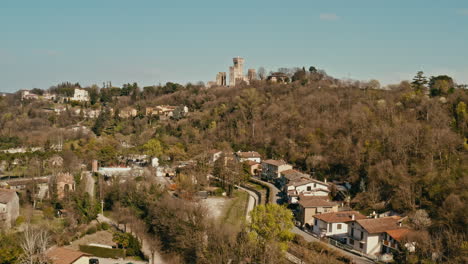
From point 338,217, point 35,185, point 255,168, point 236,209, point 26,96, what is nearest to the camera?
point 338,217

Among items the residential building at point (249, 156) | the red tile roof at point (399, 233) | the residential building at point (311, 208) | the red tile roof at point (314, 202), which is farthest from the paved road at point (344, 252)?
the residential building at point (249, 156)

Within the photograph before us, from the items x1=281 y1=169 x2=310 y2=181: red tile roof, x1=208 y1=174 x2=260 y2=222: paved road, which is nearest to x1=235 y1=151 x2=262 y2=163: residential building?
x1=208 y1=174 x2=260 y2=222: paved road

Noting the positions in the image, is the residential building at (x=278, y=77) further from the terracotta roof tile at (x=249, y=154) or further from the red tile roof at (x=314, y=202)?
the red tile roof at (x=314, y=202)

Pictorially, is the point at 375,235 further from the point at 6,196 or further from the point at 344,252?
the point at 6,196

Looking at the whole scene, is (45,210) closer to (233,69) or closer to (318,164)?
(318,164)

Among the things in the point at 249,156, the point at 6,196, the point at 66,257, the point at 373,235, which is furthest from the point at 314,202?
the point at 6,196

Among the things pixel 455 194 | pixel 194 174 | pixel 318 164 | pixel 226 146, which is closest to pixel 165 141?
pixel 226 146

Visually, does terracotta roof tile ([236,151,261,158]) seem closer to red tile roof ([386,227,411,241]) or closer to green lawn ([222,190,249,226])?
green lawn ([222,190,249,226])
